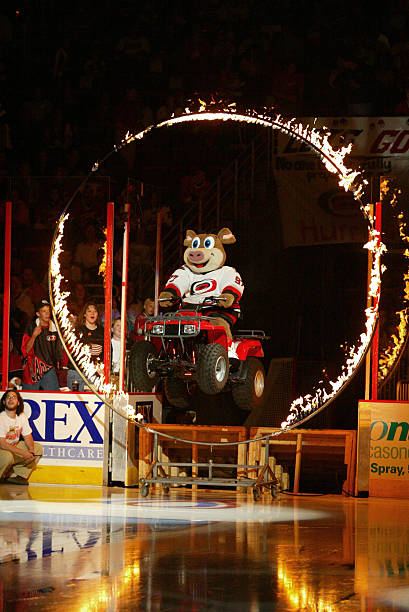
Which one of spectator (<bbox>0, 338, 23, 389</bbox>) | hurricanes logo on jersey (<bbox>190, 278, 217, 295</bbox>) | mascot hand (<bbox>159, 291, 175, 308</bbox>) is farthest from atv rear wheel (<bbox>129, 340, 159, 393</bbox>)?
spectator (<bbox>0, 338, 23, 389</bbox>)

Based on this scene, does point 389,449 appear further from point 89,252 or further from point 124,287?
point 89,252

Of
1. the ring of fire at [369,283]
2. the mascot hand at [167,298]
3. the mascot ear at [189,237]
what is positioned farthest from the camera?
the mascot ear at [189,237]

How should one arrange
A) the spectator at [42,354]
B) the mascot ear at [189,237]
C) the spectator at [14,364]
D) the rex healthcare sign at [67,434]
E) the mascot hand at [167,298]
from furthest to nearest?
1. the spectator at [14,364]
2. the spectator at [42,354]
3. the rex healthcare sign at [67,434]
4. the mascot ear at [189,237]
5. the mascot hand at [167,298]

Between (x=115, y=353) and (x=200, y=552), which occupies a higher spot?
(x=115, y=353)

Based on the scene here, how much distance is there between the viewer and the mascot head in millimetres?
9742

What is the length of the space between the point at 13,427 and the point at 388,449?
4017mm

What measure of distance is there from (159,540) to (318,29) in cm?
881

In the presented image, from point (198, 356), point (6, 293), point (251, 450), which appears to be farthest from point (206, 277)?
point (6, 293)

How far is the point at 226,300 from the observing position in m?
9.44

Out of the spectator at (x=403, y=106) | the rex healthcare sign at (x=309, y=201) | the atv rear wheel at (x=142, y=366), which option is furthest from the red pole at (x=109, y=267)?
the spectator at (x=403, y=106)

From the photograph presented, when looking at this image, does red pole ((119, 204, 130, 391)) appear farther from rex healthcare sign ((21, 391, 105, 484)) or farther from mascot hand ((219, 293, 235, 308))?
mascot hand ((219, 293, 235, 308))

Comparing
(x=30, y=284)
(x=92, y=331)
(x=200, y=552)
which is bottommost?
(x=200, y=552)

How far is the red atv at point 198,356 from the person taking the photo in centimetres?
909

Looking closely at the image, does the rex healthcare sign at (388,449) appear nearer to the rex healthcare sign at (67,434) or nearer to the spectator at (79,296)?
the rex healthcare sign at (67,434)
